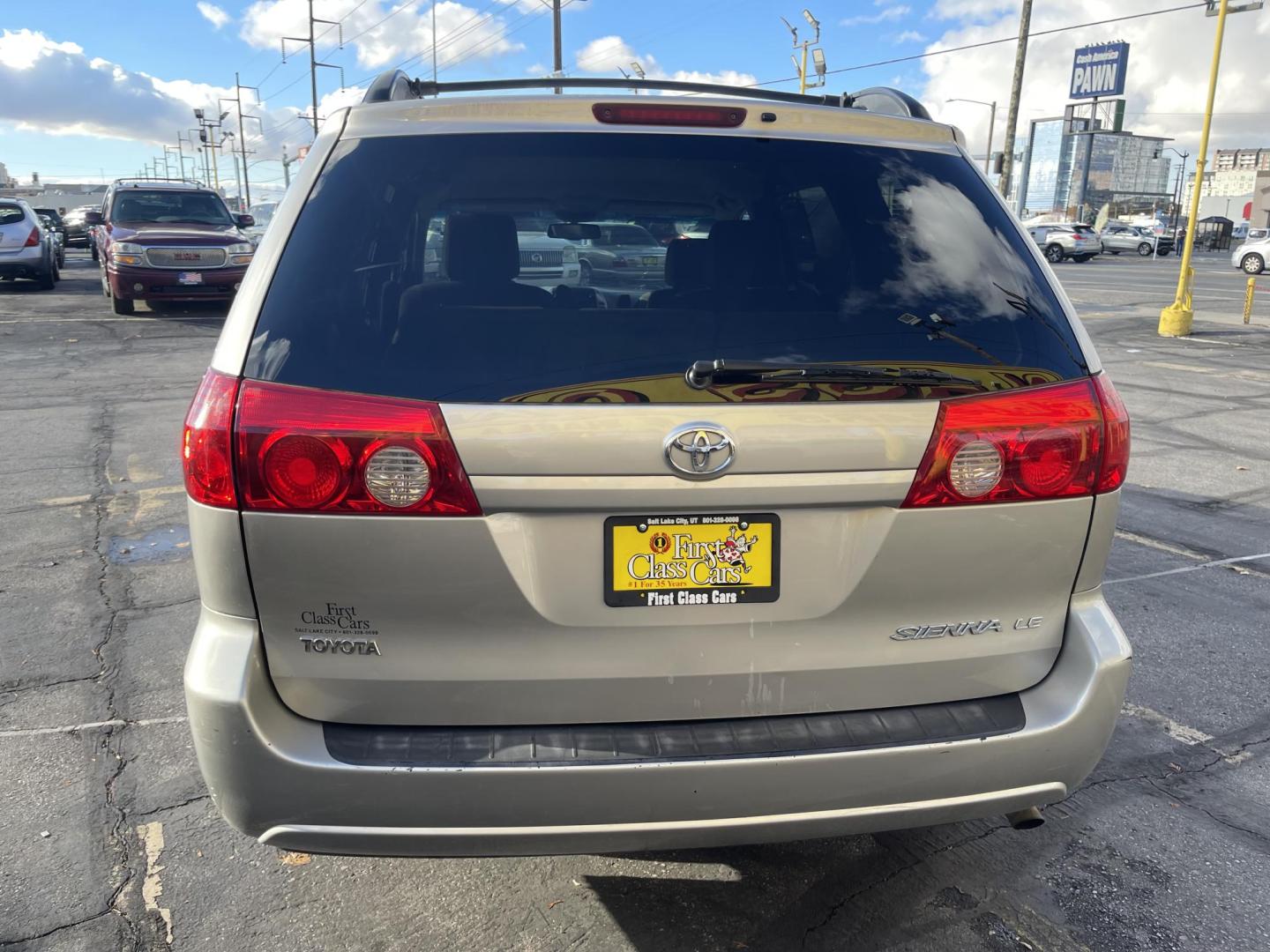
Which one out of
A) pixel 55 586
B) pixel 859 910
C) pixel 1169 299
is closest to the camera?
pixel 859 910

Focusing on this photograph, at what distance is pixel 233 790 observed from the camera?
207 cm

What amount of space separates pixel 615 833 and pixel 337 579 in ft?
2.49

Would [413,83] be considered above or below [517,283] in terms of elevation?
above

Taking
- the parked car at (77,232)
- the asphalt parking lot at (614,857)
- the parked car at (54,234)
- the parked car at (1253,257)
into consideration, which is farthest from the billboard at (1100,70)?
the asphalt parking lot at (614,857)

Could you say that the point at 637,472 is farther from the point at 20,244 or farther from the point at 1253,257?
the point at 1253,257

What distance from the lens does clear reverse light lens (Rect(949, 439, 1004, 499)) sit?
6.97 ft

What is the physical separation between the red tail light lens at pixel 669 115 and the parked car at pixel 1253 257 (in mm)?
40867

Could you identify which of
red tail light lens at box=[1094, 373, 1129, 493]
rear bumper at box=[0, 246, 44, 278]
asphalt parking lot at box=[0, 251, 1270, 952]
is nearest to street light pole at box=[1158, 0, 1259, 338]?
asphalt parking lot at box=[0, 251, 1270, 952]

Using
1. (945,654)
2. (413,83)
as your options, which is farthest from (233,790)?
(413,83)

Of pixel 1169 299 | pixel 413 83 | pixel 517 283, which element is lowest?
pixel 1169 299

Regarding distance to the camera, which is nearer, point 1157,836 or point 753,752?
point 753,752

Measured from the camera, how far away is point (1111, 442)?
224 cm

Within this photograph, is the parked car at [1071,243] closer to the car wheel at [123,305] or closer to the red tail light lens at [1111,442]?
the car wheel at [123,305]

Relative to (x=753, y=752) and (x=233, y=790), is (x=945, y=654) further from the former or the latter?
(x=233, y=790)
